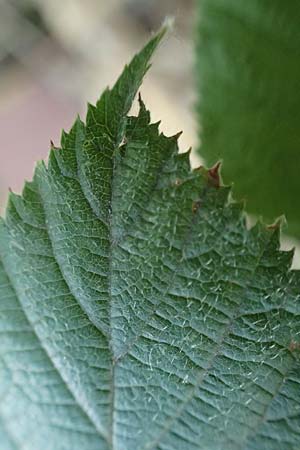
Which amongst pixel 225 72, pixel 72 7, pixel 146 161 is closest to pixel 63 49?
pixel 72 7

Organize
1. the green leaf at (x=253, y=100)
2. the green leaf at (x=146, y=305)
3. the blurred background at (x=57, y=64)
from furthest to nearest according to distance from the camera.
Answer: the blurred background at (x=57, y=64), the green leaf at (x=253, y=100), the green leaf at (x=146, y=305)

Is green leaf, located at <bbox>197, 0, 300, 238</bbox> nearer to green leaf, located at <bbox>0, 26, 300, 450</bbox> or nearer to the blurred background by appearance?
green leaf, located at <bbox>0, 26, 300, 450</bbox>

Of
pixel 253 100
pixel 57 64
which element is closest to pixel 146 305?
pixel 253 100

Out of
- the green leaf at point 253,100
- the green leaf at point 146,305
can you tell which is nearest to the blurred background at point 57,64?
the green leaf at point 253,100

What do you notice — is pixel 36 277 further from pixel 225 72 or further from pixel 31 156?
pixel 31 156

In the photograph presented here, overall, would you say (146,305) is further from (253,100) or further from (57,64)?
(57,64)

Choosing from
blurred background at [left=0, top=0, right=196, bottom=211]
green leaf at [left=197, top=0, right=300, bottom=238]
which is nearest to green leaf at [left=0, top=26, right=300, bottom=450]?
green leaf at [left=197, top=0, right=300, bottom=238]

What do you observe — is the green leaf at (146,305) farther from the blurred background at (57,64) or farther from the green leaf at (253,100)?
the blurred background at (57,64)
